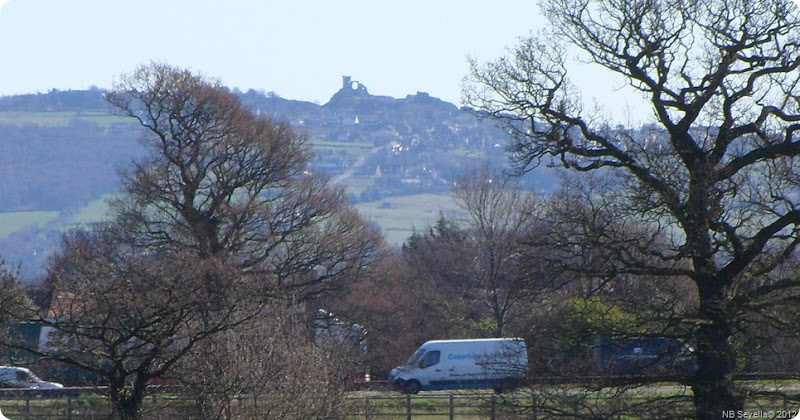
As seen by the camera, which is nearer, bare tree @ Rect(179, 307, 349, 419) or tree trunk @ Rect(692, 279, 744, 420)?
tree trunk @ Rect(692, 279, 744, 420)

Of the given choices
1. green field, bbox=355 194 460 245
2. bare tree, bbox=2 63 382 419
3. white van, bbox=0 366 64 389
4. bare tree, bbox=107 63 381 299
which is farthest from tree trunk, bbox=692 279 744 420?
green field, bbox=355 194 460 245

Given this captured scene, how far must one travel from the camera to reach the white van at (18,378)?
16500 millimetres

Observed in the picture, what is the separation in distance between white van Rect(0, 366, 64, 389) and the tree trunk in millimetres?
10002

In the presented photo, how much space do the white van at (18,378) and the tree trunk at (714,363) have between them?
1000 centimetres

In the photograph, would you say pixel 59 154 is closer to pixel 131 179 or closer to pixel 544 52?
pixel 131 179

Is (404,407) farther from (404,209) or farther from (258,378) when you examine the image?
(404,209)

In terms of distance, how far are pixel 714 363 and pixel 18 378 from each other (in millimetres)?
12828

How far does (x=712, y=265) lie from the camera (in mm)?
14289

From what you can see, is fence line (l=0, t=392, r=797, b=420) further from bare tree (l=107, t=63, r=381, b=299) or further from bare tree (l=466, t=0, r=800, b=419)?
bare tree (l=107, t=63, r=381, b=299)

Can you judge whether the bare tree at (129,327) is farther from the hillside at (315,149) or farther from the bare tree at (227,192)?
the hillside at (315,149)

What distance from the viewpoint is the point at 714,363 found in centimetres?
1416

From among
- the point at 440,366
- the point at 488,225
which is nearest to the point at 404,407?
the point at 440,366

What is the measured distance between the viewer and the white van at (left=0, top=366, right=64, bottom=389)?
16500 millimetres

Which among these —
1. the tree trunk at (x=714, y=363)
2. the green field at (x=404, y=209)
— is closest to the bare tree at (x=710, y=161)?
the tree trunk at (x=714, y=363)
